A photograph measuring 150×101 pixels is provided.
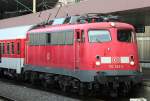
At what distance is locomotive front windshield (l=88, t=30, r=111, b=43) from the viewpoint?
1948 centimetres

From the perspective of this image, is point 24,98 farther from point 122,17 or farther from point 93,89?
point 122,17

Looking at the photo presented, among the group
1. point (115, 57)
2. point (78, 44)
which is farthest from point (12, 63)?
point (115, 57)

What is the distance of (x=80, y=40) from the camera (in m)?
19.6

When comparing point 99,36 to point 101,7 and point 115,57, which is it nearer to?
point 115,57

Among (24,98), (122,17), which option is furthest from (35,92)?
(122,17)

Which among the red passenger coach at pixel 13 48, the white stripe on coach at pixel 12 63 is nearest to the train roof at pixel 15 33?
the red passenger coach at pixel 13 48

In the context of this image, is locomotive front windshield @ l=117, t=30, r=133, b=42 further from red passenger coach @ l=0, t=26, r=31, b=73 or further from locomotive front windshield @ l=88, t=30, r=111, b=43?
red passenger coach @ l=0, t=26, r=31, b=73

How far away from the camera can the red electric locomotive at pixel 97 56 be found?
19000 millimetres

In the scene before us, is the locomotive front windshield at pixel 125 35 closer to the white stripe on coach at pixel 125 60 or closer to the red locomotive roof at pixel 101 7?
the white stripe on coach at pixel 125 60

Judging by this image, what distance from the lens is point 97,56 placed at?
19094mm

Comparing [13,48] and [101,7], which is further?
[13,48]

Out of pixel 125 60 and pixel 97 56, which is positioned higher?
pixel 97 56

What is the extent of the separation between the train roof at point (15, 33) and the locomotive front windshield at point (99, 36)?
7253mm

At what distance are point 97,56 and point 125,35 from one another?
62.8 inches
